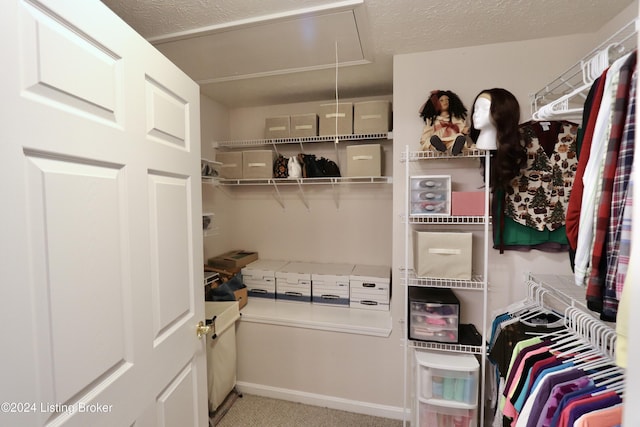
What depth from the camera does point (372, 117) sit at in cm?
209

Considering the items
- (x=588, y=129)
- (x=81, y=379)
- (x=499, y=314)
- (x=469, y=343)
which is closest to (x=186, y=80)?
(x=81, y=379)

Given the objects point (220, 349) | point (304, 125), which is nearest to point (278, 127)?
point (304, 125)

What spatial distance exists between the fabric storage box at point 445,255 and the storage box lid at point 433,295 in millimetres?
154

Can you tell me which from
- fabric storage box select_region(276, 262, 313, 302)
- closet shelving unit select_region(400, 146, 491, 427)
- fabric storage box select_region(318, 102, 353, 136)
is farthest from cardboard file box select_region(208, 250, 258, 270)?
closet shelving unit select_region(400, 146, 491, 427)

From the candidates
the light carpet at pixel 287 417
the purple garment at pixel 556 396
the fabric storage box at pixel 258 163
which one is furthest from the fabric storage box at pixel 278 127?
the purple garment at pixel 556 396

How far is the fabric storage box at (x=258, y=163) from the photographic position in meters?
2.32

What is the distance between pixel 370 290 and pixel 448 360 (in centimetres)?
68

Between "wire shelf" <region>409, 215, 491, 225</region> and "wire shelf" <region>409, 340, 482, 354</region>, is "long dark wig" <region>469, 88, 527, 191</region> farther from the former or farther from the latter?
"wire shelf" <region>409, 340, 482, 354</region>

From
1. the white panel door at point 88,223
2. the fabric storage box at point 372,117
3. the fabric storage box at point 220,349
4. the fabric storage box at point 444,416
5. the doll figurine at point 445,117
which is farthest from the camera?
the fabric storage box at point 372,117

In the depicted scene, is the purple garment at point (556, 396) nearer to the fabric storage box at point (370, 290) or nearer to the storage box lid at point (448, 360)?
the storage box lid at point (448, 360)

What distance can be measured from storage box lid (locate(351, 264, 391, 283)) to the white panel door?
1.31m

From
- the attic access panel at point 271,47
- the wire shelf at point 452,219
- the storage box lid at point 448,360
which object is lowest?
the storage box lid at point 448,360

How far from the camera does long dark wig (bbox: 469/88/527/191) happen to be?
150 cm

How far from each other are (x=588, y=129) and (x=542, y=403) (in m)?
0.97
